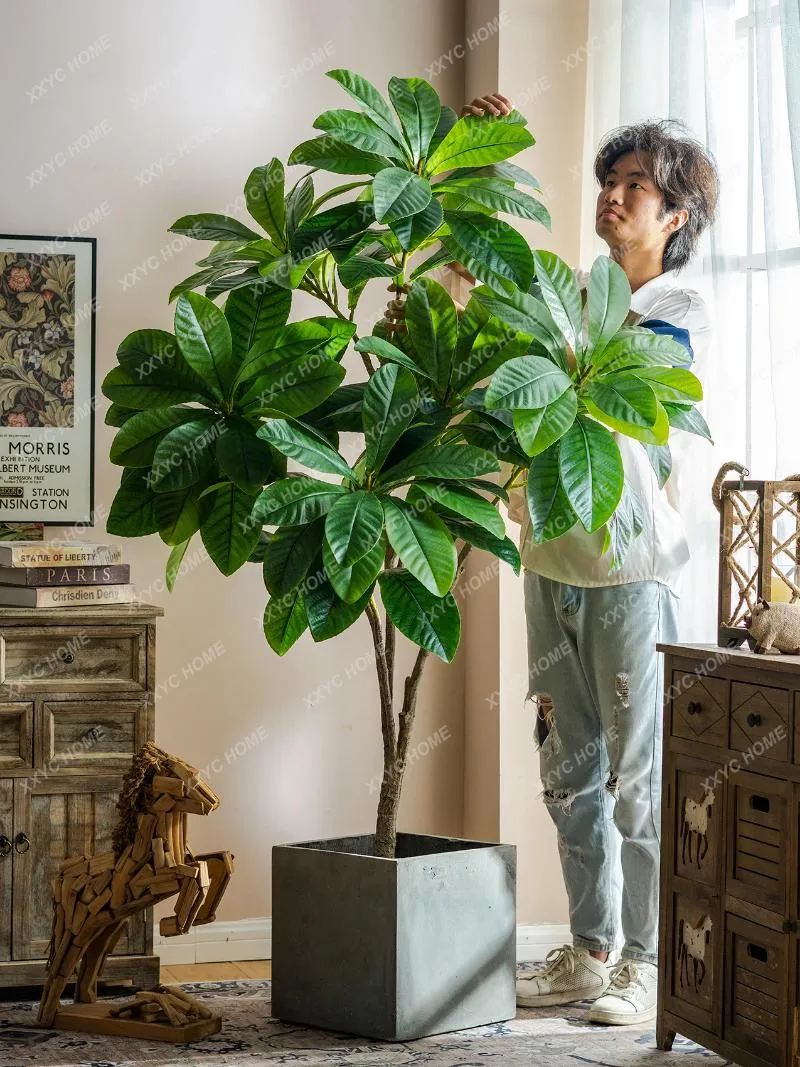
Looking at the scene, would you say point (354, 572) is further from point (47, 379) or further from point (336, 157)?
point (47, 379)

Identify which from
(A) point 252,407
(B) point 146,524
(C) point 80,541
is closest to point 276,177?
(A) point 252,407

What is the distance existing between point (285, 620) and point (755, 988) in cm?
92

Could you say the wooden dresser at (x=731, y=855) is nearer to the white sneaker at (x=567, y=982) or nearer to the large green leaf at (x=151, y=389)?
the white sneaker at (x=567, y=982)

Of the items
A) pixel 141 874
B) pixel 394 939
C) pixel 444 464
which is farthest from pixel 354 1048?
pixel 444 464

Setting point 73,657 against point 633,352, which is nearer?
point 633,352

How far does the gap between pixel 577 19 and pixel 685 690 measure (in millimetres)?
1677

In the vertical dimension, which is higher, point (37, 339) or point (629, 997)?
point (37, 339)

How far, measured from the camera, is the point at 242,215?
3.07m

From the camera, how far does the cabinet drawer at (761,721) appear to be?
202cm

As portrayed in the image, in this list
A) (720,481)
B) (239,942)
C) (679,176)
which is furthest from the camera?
(239,942)

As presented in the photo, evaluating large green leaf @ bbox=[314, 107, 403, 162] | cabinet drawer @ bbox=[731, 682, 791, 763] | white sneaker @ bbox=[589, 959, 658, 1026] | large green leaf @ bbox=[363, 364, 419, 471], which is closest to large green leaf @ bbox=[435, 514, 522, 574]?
large green leaf @ bbox=[363, 364, 419, 471]

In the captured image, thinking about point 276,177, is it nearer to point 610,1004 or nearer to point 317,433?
point 317,433

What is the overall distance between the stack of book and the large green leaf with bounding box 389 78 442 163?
1.04 meters

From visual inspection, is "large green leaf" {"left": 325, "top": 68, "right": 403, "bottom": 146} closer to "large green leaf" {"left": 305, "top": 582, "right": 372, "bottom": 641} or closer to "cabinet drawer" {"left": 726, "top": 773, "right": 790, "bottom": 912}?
"large green leaf" {"left": 305, "top": 582, "right": 372, "bottom": 641}
